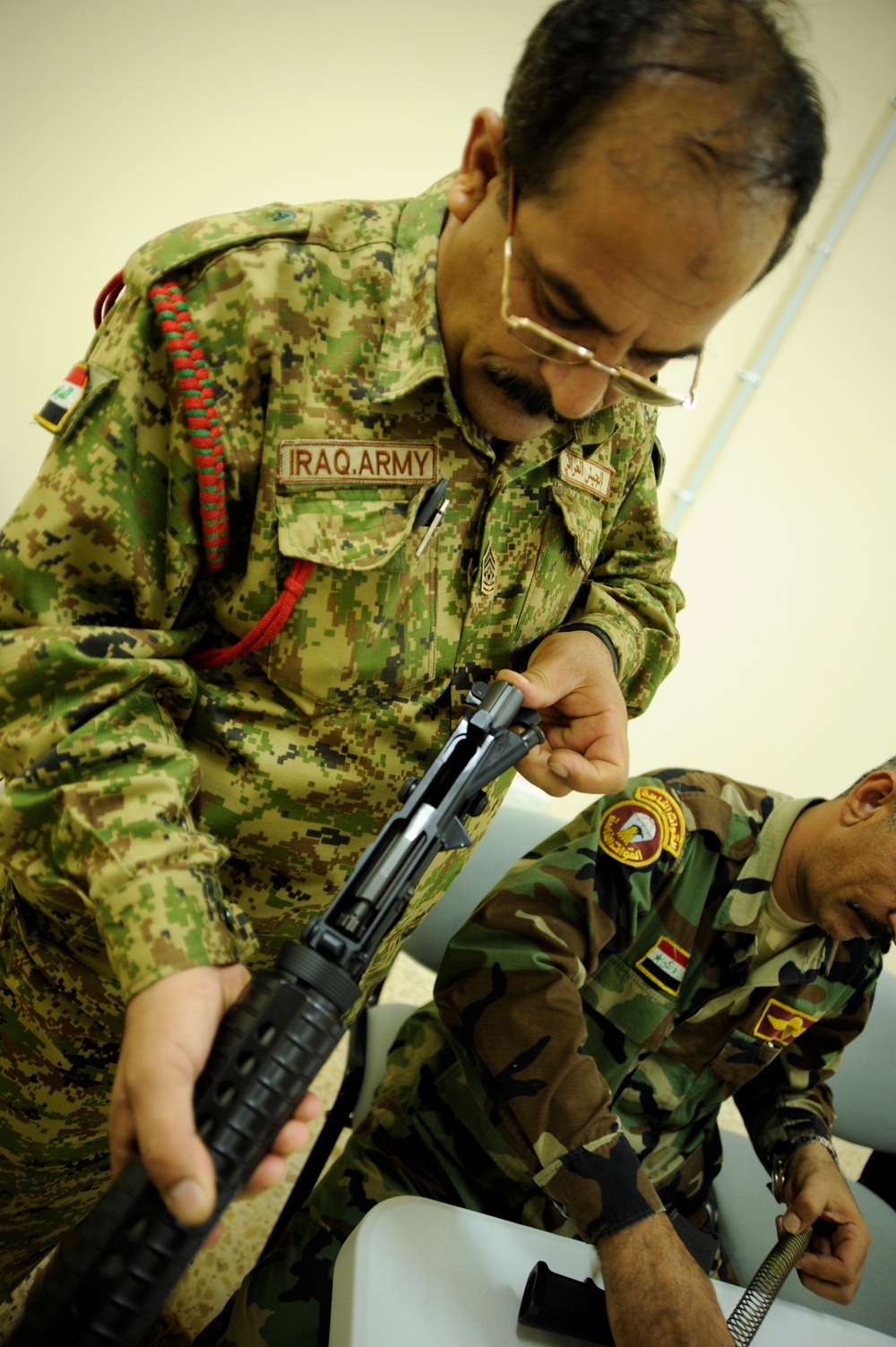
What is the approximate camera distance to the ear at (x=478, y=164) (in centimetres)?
69

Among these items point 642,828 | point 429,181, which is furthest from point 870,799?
point 429,181

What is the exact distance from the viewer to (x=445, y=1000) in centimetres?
112

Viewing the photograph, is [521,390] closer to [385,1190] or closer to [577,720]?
[577,720]

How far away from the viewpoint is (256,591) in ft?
2.51

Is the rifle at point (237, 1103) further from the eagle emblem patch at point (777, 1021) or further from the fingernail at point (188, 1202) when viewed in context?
the eagle emblem patch at point (777, 1021)

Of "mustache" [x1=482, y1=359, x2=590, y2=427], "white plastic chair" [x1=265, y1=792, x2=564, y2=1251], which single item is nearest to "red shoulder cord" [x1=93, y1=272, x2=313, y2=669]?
"mustache" [x1=482, y1=359, x2=590, y2=427]

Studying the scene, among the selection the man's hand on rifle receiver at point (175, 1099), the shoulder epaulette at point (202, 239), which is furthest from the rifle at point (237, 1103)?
the shoulder epaulette at point (202, 239)

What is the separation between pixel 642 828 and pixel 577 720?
305 millimetres

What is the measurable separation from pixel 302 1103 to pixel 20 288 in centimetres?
219

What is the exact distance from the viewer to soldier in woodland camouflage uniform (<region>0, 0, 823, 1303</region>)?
1.96ft

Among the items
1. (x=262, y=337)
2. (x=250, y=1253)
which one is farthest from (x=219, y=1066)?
(x=250, y=1253)

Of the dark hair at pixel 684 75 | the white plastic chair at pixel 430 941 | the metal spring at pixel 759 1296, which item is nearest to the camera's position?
the dark hair at pixel 684 75

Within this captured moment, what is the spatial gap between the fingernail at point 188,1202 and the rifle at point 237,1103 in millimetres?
24

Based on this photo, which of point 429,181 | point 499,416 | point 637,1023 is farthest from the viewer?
point 429,181
